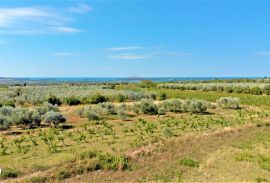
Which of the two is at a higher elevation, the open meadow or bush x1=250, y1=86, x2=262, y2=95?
bush x1=250, y1=86, x2=262, y2=95

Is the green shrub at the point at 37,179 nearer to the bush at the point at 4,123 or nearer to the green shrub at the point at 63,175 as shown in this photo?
the green shrub at the point at 63,175

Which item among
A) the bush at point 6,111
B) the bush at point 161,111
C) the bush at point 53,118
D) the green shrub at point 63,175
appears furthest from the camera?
the bush at point 161,111

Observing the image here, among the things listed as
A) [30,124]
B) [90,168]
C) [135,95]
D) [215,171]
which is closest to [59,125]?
[30,124]

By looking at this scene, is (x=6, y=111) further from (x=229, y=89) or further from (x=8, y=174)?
(x=229, y=89)

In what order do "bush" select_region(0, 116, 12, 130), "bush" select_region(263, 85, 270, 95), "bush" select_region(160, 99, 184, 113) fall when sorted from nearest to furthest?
1. "bush" select_region(0, 116, 12, 130)
2. "bush" select_region(160, 99, 184, 113)
3. "bush" select_region(263, 85, 270, 95)

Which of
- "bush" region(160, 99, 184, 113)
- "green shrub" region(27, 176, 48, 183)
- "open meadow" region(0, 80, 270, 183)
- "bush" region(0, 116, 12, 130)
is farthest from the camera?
"bush" region(160, 99, 184, 113)

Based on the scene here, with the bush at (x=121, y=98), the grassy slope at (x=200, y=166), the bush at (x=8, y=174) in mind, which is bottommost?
the bush at (x=8, y=174)

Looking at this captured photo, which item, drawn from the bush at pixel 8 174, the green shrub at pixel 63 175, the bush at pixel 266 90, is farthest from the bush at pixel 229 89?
the bush at pixel 8 174

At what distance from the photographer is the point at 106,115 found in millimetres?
32938

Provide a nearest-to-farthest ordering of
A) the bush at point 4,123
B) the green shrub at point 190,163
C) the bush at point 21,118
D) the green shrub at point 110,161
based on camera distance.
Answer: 1. the green shrub at point 110,161
2. the green shrub at point 190,163
3. the bush at point 4,123
4. the bush at point 21,118

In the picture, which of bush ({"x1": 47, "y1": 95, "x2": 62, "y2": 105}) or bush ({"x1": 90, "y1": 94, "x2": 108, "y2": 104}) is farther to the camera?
bush ({"x1": 90, "y1": 94, "x2": 108, "y2": 104})

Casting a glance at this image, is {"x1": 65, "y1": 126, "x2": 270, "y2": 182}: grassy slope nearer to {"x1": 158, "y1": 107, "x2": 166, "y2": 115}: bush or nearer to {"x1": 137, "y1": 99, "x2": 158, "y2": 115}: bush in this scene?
{"x1": 137, "y1": 99, "x2": 158, "y2": 115}: bush

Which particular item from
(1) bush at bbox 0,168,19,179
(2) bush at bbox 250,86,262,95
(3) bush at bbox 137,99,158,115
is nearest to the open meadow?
(1) bush at bbox 0,168,19,179

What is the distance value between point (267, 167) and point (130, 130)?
11495mm
